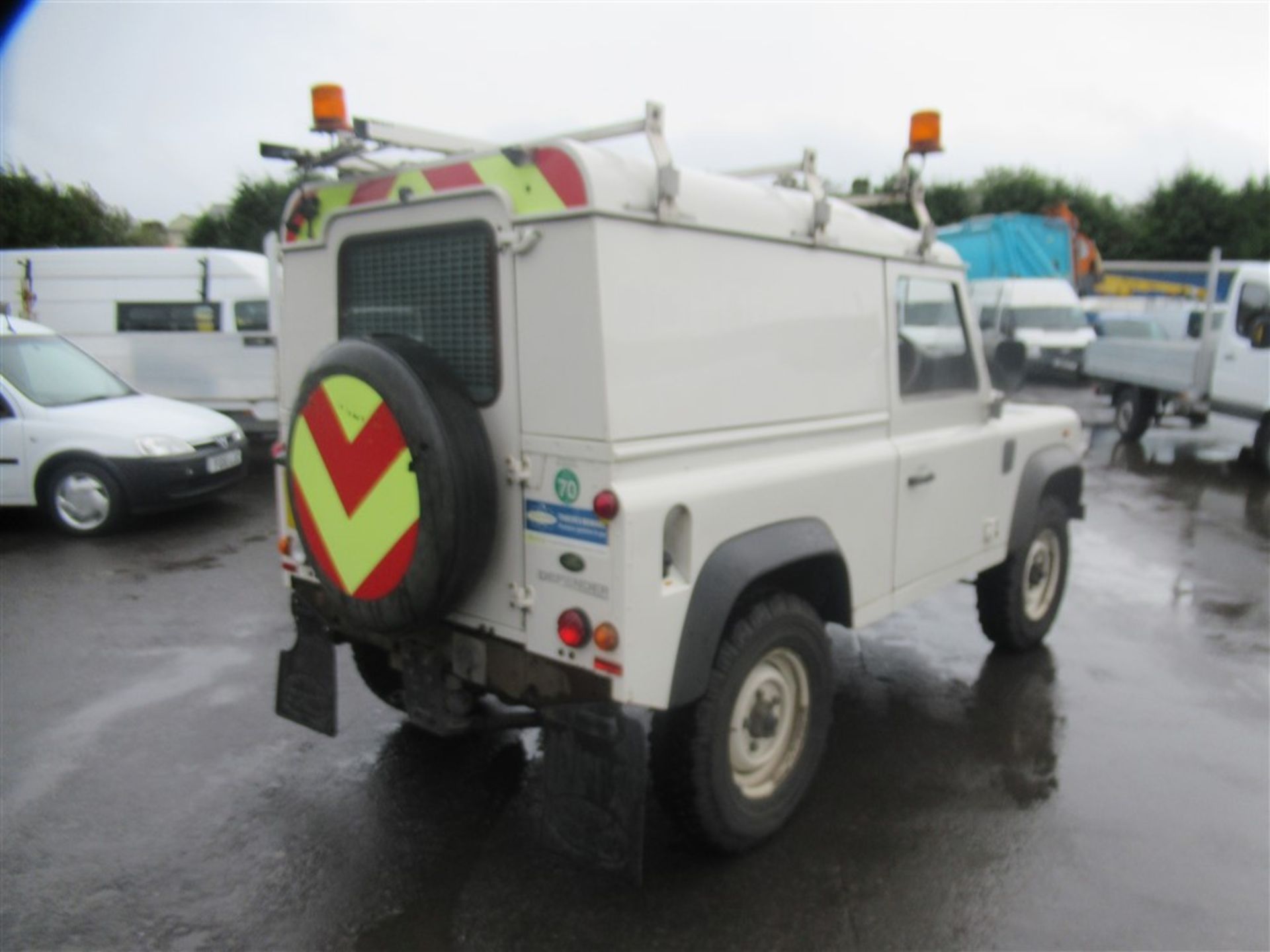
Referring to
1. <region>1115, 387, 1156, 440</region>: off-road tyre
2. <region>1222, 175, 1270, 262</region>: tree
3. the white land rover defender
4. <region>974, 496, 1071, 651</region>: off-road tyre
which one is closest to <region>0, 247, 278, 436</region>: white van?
the white land rover defender

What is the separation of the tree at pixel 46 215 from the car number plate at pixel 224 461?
21646mm

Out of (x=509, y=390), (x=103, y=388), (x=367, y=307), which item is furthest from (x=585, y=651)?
(x=103, y=388)

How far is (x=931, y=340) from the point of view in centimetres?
420

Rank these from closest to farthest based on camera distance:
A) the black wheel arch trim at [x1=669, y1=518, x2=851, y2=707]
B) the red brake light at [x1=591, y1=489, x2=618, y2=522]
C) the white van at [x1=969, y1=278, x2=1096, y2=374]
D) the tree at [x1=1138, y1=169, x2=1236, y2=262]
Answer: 1. the red brake light at [x1=591, y1=489, x2=618, y2=522]
2. the black wheel arch trim at [x1=669, y1=518, x2=851, y2=707]
3. the white van at [x1=969, y1=278, x2=1096, y2=374]
4. the tree at [x1=1138, y1=169, x2=1236, y2=262]

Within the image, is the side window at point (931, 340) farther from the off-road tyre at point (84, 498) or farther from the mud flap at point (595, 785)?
the off-road tyre at point (84, 498)

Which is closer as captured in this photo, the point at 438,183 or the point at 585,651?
the point at 585,651

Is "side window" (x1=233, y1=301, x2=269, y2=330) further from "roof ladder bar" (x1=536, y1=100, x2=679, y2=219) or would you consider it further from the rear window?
"roof ladder bar" (x1=536, y1=100, x2=679, y2=219)

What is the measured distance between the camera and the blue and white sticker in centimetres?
267

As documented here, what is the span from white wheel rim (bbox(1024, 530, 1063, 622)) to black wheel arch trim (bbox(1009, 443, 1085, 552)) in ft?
0.73

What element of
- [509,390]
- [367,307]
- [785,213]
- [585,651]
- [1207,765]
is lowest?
[1207,765]

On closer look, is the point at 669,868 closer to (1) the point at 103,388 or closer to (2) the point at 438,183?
(2) the point at 438,183

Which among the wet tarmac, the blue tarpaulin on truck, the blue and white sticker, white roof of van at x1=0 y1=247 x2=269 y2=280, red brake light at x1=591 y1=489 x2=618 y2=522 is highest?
the blue tarpaulin on truck

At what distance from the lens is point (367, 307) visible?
3.35m

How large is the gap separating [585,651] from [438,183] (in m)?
1.57
